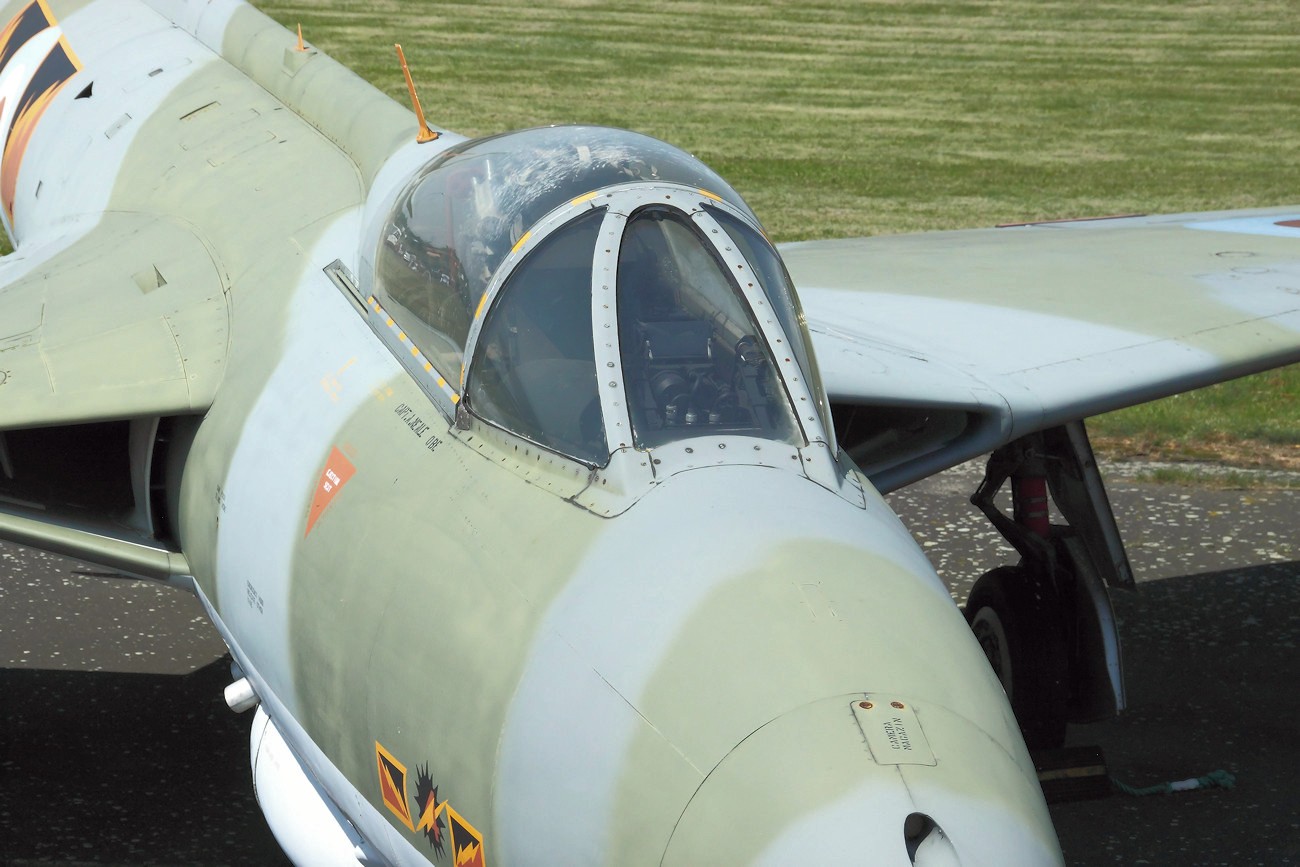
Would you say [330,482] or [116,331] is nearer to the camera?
[330,482]

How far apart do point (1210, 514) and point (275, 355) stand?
5.92 m

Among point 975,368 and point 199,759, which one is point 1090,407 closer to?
point 975,368

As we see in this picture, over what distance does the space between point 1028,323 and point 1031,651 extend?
1.33 meters

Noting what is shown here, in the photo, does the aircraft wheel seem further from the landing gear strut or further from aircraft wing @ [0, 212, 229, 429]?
aircraft wing @ [0, 212, 229, 429]

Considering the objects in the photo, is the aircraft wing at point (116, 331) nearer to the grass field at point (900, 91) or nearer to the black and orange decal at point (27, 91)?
the black and orange decal at point (27, 91)

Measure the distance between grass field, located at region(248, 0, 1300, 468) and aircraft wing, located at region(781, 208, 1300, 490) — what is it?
3635 millimetres

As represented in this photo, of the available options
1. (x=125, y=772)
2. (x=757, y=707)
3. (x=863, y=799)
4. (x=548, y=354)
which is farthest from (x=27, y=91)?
(x=863, y=799)

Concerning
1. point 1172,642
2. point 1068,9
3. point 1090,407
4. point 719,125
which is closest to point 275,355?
point 1090,407

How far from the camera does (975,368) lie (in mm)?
5551

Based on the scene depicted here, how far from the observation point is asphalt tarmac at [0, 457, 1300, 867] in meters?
5.51

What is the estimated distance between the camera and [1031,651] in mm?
5941

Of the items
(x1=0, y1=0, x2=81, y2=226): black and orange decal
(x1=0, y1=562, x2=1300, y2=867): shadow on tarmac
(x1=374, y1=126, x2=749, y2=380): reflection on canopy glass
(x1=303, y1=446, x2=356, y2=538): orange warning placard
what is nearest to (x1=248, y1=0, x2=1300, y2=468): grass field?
A: (x1=0, y1=562, x2=1300, y2=867): shadow on tarmac

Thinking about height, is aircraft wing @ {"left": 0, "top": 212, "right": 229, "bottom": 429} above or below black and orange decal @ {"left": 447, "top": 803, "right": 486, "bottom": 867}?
above

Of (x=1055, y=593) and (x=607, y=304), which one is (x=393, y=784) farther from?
(x=1055, y=593)
